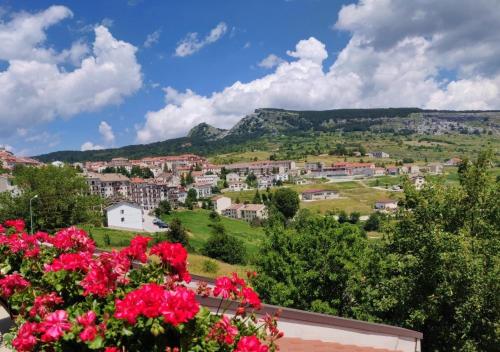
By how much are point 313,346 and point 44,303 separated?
526 centimetres

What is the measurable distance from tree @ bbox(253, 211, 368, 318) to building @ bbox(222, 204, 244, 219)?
92.3 metres

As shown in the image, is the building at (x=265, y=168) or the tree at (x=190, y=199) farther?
the building at (x=265, y=168)

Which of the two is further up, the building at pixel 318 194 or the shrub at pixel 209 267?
the shrub at pixel 209 267

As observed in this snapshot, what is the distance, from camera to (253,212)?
114 metres

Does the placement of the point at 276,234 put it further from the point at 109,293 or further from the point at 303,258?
the point at 109,293

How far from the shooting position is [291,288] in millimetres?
20734

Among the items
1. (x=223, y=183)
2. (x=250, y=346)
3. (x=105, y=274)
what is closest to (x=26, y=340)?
(x=105, y=274)

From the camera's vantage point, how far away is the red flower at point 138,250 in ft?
12.2

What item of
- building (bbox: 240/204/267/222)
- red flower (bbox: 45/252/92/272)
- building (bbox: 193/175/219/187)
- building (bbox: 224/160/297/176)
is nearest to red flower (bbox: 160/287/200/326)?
red flower (bbox: 45/252/92/272)

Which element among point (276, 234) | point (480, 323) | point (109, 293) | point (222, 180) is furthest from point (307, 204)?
point (109, 293)

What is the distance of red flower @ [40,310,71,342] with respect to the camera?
9.32 feet

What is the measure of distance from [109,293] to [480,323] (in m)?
15.6

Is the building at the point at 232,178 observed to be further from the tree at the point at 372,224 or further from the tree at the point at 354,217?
the tree at the point at 372,224

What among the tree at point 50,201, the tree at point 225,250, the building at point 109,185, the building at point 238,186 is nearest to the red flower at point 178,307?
the tree at point 50,201
